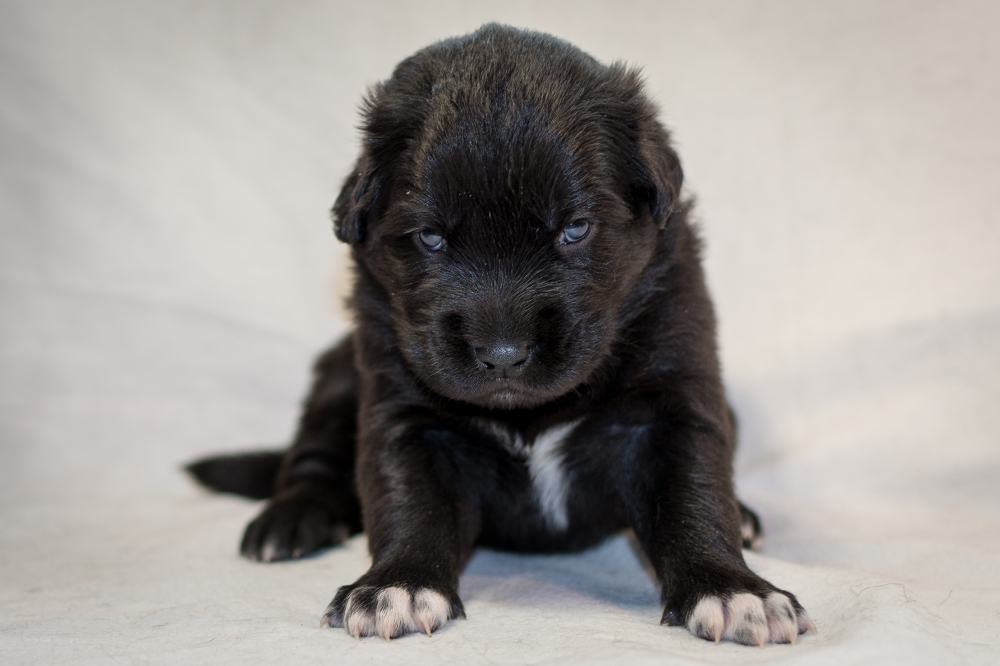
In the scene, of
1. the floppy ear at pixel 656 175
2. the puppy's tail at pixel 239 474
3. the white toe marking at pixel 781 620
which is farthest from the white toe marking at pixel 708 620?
the puppy's tail at pixel 239 474

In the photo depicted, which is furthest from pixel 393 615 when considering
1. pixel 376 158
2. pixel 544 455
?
pixel 376 158

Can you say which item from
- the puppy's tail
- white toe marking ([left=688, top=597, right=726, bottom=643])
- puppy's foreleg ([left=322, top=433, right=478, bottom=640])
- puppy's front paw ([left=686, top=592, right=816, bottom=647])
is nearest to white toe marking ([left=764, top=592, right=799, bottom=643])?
puppy's front paw ([left=686, top=592, right=816, bottom=647])

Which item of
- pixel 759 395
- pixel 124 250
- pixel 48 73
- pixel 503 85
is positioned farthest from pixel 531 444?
pixel 48 73

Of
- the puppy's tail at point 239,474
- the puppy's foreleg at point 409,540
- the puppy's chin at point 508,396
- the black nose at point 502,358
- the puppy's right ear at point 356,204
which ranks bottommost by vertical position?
the puppy's foreleg at point 409,540

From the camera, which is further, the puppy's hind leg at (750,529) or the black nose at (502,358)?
the puppy's hind leg at (750,529)

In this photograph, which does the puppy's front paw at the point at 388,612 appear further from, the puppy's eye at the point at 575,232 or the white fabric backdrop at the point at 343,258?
the puppy's eye at the point at 575,232

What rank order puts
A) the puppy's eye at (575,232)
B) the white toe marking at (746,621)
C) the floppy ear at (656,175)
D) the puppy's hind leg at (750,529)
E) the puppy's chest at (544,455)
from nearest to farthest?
1. the white toe marking at (746,621)
2. the puppy's eye at (575,232)
3. the floppy ear at (656,175)
4. the puppy's chest at (544,455)
5. the puppy's hind leg at (750,529)

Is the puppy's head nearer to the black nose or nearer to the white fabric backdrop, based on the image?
the black nose
